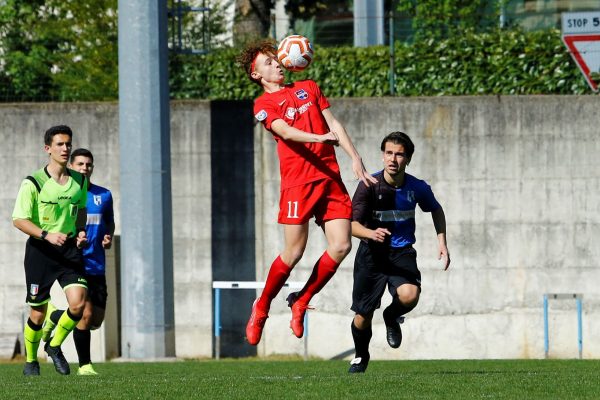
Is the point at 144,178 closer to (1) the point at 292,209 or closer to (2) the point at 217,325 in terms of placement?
(2) the point at 217,325

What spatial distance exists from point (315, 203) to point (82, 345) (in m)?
4.13

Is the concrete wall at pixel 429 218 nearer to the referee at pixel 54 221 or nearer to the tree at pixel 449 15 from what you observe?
the tree at pixel 449 15

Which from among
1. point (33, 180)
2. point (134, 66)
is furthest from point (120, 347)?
point (33, 180)

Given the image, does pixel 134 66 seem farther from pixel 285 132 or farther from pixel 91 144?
pixel 285 132

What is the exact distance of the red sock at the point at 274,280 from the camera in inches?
398

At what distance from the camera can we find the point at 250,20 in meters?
24.3

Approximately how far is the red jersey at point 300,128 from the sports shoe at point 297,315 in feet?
2.94

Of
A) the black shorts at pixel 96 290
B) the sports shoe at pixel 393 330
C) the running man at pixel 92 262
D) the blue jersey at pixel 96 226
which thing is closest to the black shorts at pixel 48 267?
the running man at pixel 92 262

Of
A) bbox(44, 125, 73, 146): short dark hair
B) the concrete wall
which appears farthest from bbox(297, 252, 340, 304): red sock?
the concrete wall

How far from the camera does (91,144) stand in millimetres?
19156

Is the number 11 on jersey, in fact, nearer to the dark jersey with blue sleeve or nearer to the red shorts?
the red shorts

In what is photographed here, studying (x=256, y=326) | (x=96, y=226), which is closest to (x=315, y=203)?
(x=256, y=326)

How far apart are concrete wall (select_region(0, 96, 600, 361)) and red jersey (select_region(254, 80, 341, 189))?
28.0 ft

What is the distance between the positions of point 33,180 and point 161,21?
6.62m
